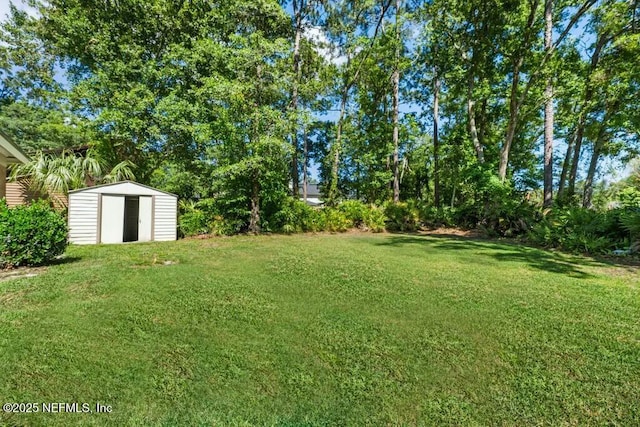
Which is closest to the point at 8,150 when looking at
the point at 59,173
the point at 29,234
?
the point at 29,234

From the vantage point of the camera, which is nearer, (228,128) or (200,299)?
(200,299)

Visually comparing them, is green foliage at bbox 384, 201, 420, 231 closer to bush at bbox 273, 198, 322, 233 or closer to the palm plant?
bush at bbox 273, 198, 322, 233

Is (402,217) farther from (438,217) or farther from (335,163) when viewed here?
(335,163)

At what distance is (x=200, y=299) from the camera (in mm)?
3902

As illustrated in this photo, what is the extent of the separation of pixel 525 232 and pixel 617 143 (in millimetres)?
11460

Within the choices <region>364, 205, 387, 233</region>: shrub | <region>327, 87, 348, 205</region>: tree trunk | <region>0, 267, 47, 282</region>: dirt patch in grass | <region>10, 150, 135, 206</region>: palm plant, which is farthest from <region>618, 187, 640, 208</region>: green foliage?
<region>10, 150, 135, 206</region>: palm plant

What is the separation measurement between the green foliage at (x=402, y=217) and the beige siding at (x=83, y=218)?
38.8 feet

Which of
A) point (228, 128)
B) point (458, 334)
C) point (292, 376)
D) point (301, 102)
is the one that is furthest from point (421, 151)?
point (292, 376)

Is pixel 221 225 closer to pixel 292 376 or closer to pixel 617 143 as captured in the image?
pixel 292 376

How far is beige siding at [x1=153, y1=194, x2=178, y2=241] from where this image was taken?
33.9ft

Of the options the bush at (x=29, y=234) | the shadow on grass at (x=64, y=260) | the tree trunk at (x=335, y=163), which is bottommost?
the shadow on grass at (x=64, y=260)

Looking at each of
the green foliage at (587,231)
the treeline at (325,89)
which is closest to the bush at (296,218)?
the treeline at (325,89)

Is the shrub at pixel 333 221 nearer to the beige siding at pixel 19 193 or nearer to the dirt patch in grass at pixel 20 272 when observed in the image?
the dirt patch in grass at pixel 20 272

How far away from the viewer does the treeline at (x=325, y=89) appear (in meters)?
11.1
